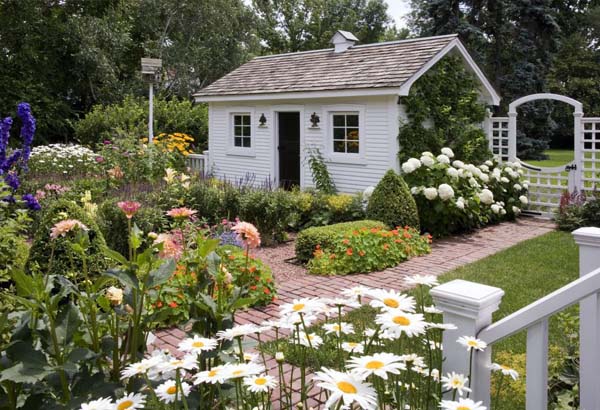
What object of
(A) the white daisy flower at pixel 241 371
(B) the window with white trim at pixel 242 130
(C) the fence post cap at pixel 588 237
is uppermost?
(B) the window with white trim at pixel 242 130

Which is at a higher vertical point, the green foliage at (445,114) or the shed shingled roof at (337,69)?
the shed shingled roof at (337,69)

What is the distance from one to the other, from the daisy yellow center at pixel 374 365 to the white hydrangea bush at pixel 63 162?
11.2 m

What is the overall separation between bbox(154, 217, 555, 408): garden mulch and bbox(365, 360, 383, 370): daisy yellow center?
2.07 metres

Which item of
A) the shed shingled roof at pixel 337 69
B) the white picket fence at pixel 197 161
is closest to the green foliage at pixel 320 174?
the shed shingled roof at pixel 337 69

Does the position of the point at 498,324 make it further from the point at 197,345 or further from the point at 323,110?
the point at 323,110

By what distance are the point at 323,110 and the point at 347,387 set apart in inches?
408

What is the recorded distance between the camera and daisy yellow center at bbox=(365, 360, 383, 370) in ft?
4.49

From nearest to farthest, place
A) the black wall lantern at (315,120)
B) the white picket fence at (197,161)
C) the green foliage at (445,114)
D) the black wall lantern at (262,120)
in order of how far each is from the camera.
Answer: the green foliage at (445,114) < the black wall lantern at (315,120) < the black wall lantern at (262,120) < the white picket fence at (197,161)

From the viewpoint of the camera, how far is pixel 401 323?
59.9 inches

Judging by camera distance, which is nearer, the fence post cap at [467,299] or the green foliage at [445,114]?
the fence post cap at [467,299]

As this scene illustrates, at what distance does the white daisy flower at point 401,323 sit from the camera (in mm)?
1478

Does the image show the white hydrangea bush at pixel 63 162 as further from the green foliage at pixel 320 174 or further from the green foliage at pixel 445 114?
the green foliage at pixel 445 114

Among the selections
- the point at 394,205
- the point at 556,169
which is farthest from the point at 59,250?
the point at 556,169

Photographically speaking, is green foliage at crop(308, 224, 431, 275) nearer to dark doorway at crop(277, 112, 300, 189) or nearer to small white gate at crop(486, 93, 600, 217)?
small white gate at crop(486, 93, 600, 217)
